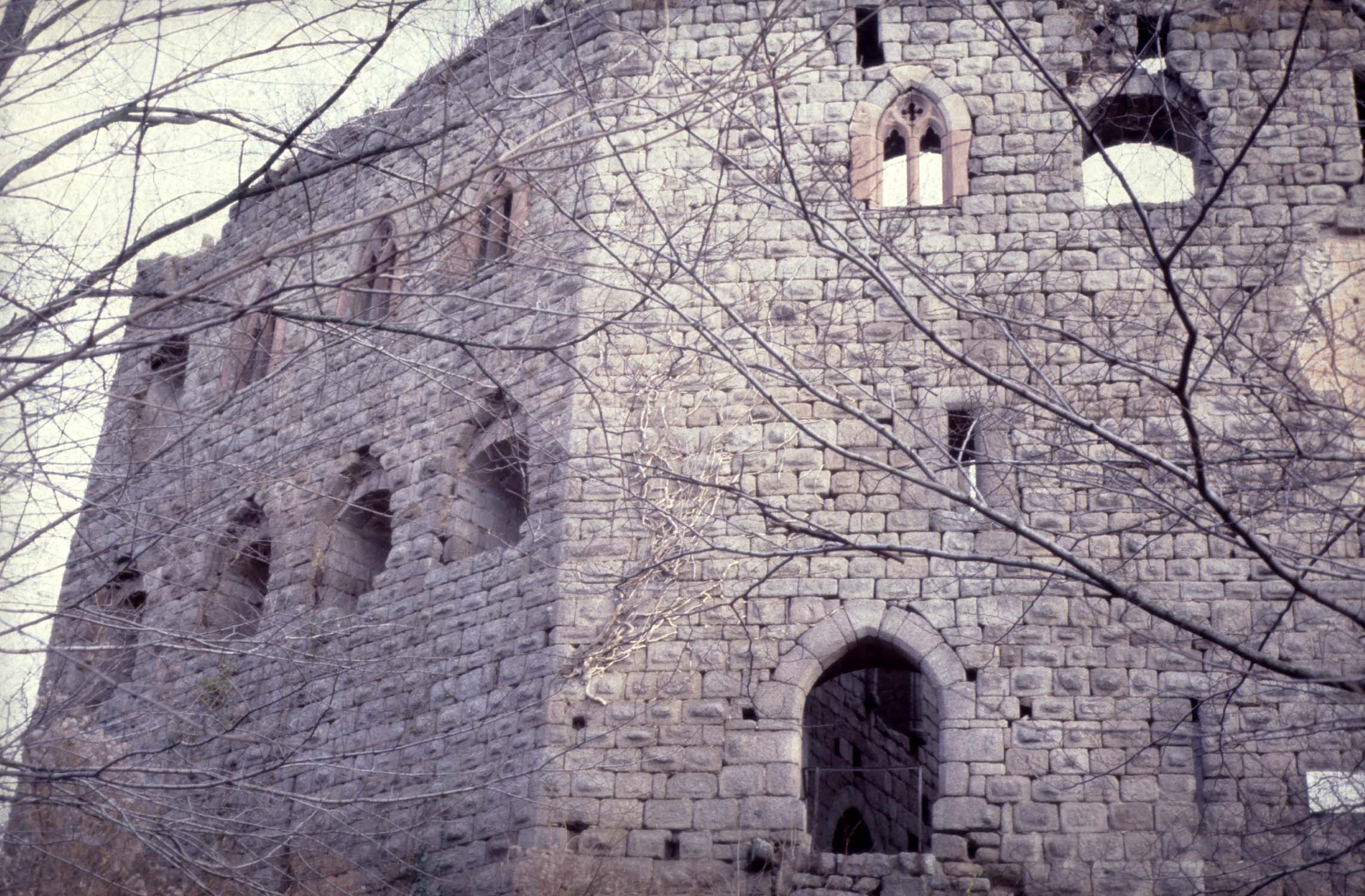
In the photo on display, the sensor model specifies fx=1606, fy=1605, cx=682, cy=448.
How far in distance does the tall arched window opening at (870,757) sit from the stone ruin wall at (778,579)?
1544 millimetres

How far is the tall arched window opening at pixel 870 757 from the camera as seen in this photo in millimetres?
11492

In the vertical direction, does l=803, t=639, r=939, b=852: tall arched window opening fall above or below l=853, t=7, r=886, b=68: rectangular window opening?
below

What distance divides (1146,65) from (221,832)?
27.0 ft

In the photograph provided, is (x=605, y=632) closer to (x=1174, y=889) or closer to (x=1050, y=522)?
(x=1050, y=522)

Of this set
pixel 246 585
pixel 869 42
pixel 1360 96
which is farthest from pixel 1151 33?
pixel 246 585

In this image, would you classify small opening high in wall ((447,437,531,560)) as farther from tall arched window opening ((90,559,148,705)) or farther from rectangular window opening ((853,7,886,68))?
rectangular window opening ((853,7,886,68))

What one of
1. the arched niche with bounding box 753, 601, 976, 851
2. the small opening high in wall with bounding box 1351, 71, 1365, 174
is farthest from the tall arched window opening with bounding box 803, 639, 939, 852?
the small opening high in wall with bounding box 1351, 71, 1365, 174

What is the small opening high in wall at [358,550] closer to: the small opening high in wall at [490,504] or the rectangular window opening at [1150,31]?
the small opening high in wall at [490,504]

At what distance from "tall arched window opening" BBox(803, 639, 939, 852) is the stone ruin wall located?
1.54 metres

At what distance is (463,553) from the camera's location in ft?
36.5

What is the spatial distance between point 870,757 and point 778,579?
3151 millimetres

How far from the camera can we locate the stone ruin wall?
29.1 ft

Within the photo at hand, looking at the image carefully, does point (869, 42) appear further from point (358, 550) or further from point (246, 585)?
point (246, 585)

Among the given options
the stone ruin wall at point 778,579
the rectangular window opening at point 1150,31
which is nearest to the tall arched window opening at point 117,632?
the stone ruin wall at point 778,579
